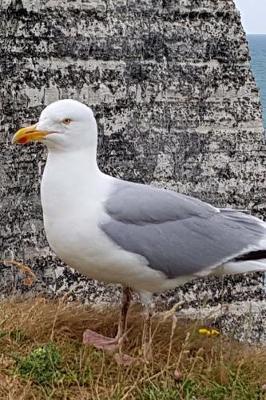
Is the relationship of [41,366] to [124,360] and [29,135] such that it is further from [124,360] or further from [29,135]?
[29,135]

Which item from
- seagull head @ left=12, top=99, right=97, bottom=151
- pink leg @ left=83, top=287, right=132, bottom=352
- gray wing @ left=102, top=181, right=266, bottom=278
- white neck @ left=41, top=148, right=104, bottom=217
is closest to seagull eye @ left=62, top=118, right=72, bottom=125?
seagull head @ left=12, top=99, right=97, bottom=151

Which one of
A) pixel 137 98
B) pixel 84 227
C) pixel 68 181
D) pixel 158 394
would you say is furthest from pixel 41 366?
pixel 137 98

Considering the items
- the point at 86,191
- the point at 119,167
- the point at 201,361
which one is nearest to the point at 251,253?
the point at 201,361

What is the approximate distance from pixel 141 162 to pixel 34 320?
70.7 inches

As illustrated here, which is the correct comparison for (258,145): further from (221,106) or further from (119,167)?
(119,167)

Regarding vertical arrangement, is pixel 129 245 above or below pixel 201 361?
above

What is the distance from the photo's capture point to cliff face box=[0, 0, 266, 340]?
5.91m

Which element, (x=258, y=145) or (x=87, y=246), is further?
(x=258, y=145)

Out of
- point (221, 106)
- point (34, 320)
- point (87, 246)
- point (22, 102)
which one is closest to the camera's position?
point (87, 246)

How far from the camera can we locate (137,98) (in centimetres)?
615

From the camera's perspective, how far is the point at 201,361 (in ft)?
14.7

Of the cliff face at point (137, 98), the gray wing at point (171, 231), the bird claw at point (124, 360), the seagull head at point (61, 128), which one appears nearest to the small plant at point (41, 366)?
the bird claw at point (124, 360)

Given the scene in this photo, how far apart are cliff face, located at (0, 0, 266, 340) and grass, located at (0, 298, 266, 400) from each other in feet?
3.82

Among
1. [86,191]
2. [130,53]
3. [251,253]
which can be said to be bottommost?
[251,253]
